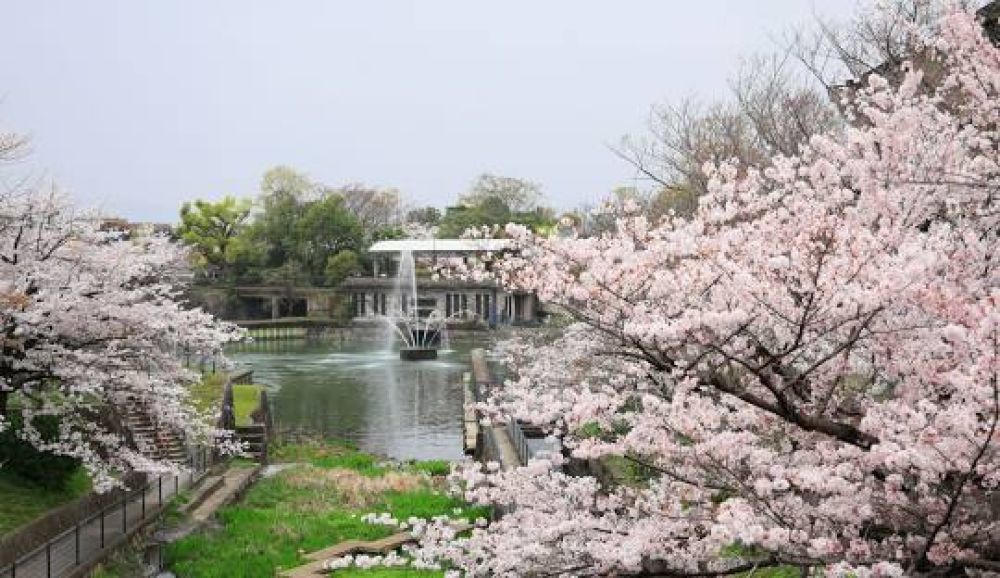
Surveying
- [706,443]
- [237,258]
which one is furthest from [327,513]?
[237,258]

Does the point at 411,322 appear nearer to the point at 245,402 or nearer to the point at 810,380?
the point at 245,402

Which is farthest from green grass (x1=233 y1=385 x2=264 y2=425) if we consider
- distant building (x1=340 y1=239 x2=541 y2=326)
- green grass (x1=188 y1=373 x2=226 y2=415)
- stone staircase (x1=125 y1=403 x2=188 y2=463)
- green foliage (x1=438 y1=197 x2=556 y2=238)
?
green foliage (x1=438 y1=197 x2=556 y2=238)

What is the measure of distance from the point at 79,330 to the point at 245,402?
46.3 ft

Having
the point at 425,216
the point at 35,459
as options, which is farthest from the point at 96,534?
the point at 425,216

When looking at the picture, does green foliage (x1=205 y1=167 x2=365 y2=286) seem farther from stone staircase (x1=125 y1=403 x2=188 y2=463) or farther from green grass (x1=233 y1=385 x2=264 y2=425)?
stone staircase (x1=125 y1=403 x2=188 y2=463)

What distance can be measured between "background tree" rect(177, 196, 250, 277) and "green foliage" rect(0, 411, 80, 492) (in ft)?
184

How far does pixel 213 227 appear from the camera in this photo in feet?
236

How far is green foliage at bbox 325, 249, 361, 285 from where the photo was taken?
7119 cm

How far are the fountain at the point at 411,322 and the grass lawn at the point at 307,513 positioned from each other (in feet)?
78.4

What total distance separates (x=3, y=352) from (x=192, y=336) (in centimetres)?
281

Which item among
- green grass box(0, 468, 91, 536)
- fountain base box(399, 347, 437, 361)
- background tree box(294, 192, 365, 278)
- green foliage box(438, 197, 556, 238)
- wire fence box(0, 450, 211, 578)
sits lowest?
wire fence box(0, 450, 211, 578)

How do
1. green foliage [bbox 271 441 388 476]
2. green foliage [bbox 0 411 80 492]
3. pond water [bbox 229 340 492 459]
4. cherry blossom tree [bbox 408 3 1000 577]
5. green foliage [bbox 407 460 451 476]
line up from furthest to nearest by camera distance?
pond water [bbox 229 340 492 459] → green foliage [bbox 271 441 388 476] → green foliage [bbox 407 460 451 476] → green foliage [bbox 0 411 80 492] → cherry blossom tree [bbox 408 3 1000 577]

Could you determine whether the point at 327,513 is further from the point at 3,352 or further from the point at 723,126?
the point at 723,126

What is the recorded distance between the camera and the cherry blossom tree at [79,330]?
12.5 m
